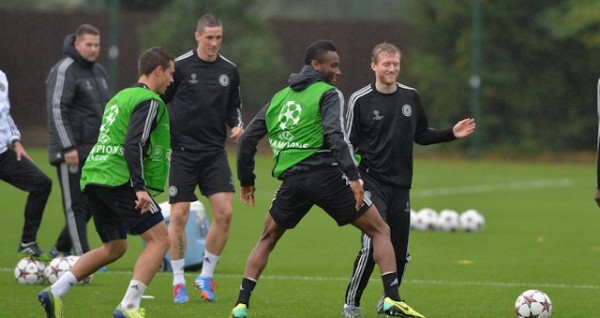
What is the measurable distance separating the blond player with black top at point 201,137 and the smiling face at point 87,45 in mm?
1995

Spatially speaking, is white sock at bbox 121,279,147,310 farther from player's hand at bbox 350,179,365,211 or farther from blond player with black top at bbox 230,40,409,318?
player's hand at bbox 350,179,365,211

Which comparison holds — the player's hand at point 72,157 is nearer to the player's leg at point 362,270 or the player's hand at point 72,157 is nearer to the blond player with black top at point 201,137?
the blond player with black top at point 201,137

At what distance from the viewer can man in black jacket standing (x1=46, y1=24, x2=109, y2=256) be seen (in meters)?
12.0

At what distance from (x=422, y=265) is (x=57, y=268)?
3993 mm

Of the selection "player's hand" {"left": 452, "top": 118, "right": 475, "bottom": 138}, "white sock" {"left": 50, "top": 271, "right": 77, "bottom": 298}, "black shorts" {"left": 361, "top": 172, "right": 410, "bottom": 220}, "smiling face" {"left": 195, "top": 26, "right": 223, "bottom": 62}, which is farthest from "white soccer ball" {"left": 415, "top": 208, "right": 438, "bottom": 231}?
"white sock" {"left": 50, "top": 271, "right": 77, "bottom": 298}

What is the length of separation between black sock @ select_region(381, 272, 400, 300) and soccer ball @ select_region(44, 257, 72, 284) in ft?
10.6

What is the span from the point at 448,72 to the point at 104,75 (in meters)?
18.9

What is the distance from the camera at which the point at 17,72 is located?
96.6 ft

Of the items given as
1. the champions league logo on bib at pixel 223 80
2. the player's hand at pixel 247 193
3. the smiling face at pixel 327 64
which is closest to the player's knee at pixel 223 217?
the champions league logo on bib at pixel 223 80

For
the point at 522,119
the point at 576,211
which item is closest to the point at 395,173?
the point at 576,211

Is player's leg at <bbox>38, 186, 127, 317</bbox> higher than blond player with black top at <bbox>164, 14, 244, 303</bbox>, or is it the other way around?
blond player with black top at <bbox>164, 14, 244, 303</bbox>

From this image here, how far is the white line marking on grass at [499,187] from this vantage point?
72.6 ft

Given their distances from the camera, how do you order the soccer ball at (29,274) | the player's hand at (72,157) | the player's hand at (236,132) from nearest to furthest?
the player's hand at (236,132)
the soccer ball at (29,274)
the player's hand at (72,157)

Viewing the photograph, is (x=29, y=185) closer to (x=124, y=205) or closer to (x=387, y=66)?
(x=124, y=205)
